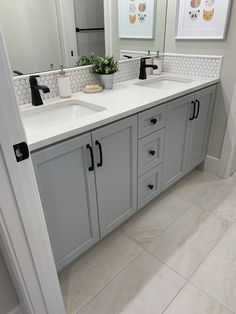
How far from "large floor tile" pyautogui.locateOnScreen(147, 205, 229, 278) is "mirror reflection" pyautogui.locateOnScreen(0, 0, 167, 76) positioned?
136 centimetres

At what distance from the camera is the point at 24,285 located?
3.09ft

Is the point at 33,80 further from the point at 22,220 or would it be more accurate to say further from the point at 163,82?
the point at 163,82

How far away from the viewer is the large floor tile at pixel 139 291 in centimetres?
125

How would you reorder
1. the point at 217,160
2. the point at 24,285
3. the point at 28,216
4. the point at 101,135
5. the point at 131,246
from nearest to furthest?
the point at 28,216
the point at 24,285
the point at 101,135
the point at 131,246
the point at 217,160

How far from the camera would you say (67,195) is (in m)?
1.17

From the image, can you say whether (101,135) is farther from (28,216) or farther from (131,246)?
(131,246)

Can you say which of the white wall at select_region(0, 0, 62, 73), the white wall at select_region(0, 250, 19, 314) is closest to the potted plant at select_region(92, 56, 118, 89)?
the white wall at select_region(0, 0, 62, 73)

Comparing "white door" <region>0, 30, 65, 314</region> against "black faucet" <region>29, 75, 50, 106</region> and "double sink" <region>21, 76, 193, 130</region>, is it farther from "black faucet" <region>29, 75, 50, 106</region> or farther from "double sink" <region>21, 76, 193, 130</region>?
"black faucet" <region>29, 75, 50, 106</region>

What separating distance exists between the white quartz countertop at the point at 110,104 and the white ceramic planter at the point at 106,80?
5 centimetres

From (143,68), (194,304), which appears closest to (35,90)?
(143,68)

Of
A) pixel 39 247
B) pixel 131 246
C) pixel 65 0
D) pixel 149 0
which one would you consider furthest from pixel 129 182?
pixel 149 0

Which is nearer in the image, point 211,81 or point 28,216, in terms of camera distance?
point 28,216

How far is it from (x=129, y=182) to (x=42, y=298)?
79 cm

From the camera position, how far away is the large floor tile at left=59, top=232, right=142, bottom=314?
4.31ft
